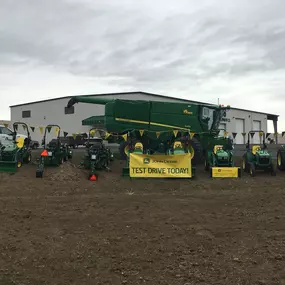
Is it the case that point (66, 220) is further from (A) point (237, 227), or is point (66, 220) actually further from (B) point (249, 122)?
(B) point (249, 122)

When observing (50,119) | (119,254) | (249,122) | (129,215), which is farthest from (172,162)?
(249,122)

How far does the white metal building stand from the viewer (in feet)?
143

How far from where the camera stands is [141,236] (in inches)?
240

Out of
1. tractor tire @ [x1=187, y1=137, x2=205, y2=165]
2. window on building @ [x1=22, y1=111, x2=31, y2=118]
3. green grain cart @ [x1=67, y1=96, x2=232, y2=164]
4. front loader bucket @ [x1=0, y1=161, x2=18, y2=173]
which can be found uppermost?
window on building @ [x1=22, y1=111, x2=31, y2=118]

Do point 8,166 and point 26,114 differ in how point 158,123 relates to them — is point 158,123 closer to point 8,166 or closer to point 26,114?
point 8,166

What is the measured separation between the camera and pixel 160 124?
17328mm

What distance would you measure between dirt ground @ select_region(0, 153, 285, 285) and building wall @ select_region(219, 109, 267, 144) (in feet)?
138

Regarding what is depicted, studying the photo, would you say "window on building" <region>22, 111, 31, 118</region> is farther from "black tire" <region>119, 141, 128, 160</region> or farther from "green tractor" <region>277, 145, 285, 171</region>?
"green tractor" <region>277, 145, 285, 171</region>

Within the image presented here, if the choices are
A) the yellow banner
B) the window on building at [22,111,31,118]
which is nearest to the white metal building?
the window on building at [22,111,31,118]

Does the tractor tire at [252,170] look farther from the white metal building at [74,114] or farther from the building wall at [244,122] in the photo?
the building wall at [244,122]

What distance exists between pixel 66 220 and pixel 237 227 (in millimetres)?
3183

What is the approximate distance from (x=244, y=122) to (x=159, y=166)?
44056 millimetres

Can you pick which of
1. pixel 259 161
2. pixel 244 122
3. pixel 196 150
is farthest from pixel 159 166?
pixel 244 122

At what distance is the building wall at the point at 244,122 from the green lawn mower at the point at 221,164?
37.5m
